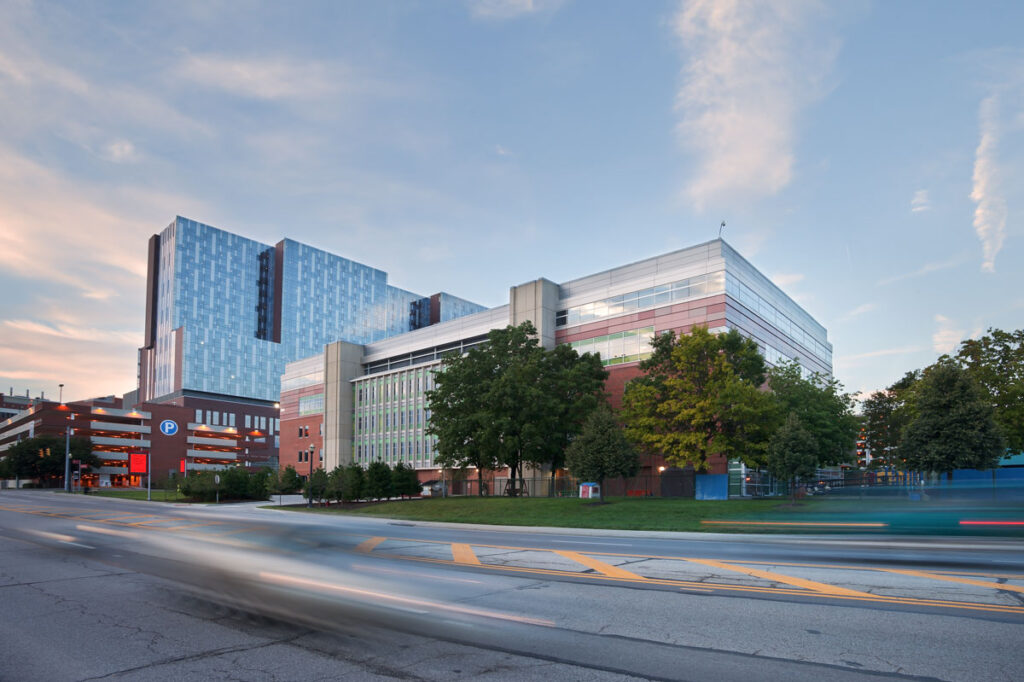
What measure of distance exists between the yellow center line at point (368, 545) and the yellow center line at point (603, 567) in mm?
5216

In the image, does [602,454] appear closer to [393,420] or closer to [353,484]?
[353,484]

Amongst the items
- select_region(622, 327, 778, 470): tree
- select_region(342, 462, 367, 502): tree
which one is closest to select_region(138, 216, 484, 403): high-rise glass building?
select_region(342, 462, 367, 502): tree

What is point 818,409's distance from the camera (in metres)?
49.1

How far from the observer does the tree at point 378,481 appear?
4950cm

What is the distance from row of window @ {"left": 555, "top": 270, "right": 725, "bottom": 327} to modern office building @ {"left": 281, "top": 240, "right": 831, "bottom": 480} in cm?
8

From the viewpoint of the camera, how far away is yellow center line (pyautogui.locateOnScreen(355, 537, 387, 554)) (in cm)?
1795

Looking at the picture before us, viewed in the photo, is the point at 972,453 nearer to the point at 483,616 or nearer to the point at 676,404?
the point at 676,404

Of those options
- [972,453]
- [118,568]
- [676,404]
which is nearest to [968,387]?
[972,453]

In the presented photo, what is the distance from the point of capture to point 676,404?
39688 millimetres

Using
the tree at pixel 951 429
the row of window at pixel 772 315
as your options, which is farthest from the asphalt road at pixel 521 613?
the row of window at pixel 772 315

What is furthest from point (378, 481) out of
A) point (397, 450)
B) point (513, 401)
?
point (397, 450)

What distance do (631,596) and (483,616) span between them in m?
2.72

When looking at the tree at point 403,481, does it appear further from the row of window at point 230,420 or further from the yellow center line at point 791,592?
the row of window at point 230,420

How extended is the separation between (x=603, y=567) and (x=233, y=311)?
163m
